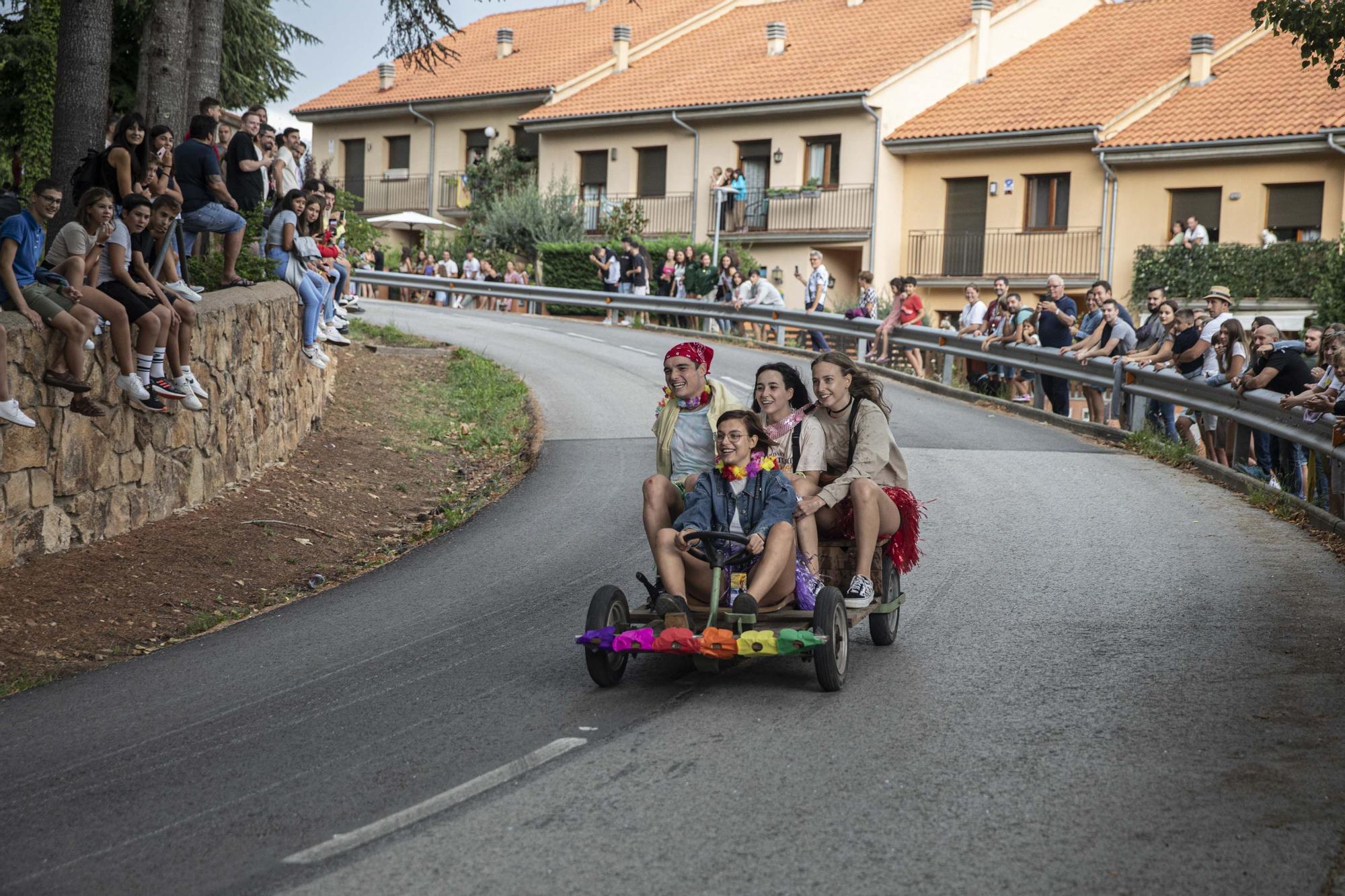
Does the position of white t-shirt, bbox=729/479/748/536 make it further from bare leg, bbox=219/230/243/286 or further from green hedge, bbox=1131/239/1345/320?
green hedge, bbox=1131/239/1345/320

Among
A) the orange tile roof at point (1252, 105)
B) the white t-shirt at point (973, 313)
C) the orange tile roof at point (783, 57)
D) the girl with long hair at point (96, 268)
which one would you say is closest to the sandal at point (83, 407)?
the girl with long hair at point (96, 268)

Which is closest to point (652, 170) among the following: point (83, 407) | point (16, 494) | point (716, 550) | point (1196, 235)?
point (1196, 235)

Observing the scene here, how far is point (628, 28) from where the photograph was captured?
4900cm

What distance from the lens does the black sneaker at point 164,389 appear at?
10.9m

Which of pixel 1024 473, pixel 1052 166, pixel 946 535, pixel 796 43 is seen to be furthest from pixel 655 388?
pixel 796 43

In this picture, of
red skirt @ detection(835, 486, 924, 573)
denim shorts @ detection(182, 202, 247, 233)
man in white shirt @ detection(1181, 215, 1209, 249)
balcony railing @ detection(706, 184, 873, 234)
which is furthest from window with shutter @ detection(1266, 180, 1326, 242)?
red skirt @ detection(835, 486, 924, 573)

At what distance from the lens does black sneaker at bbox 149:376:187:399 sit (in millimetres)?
10906

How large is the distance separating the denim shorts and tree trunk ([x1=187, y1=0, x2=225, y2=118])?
11.6 ft

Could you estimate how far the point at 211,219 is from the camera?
13.8 m

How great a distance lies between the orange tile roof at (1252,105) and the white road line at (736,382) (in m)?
17.8

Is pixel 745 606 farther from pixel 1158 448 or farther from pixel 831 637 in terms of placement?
pixel 1158 448

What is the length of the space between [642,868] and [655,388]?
53.6ft

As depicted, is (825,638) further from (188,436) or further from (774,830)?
(188,436)

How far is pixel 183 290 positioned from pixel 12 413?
119 inches
